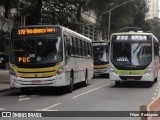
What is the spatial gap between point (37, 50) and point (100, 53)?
1882cm

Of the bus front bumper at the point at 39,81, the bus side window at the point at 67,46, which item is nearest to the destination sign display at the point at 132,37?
the bus side window at the point at 67,46

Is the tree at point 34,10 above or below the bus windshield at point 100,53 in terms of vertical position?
above

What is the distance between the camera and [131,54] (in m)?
25.4

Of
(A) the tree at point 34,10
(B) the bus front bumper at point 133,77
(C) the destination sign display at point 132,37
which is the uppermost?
(A) the tree at point 34,10

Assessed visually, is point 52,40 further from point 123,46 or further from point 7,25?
point 7,25

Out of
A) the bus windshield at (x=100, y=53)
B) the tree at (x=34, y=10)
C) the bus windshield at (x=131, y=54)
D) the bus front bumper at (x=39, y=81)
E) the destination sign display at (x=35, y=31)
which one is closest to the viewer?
the bus front bumper at (x=39, y=81)

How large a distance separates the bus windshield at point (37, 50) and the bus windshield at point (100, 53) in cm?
1830

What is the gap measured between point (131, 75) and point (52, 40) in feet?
23.5

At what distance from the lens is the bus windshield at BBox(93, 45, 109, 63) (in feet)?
123

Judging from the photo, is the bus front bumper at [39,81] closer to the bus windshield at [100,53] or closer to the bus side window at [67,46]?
the bus side window at [67,46]

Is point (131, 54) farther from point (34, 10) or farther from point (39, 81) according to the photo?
point (34, 10)

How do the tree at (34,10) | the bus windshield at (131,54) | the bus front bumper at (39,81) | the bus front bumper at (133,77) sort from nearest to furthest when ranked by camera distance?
the bus front bumper at (39,81)
the bus front bumper at (133,77)
the bus windshield at (131,54)
the tree at (34,10)

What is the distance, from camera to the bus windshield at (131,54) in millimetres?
25328

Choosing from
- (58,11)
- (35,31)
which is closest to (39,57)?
(35,31)
